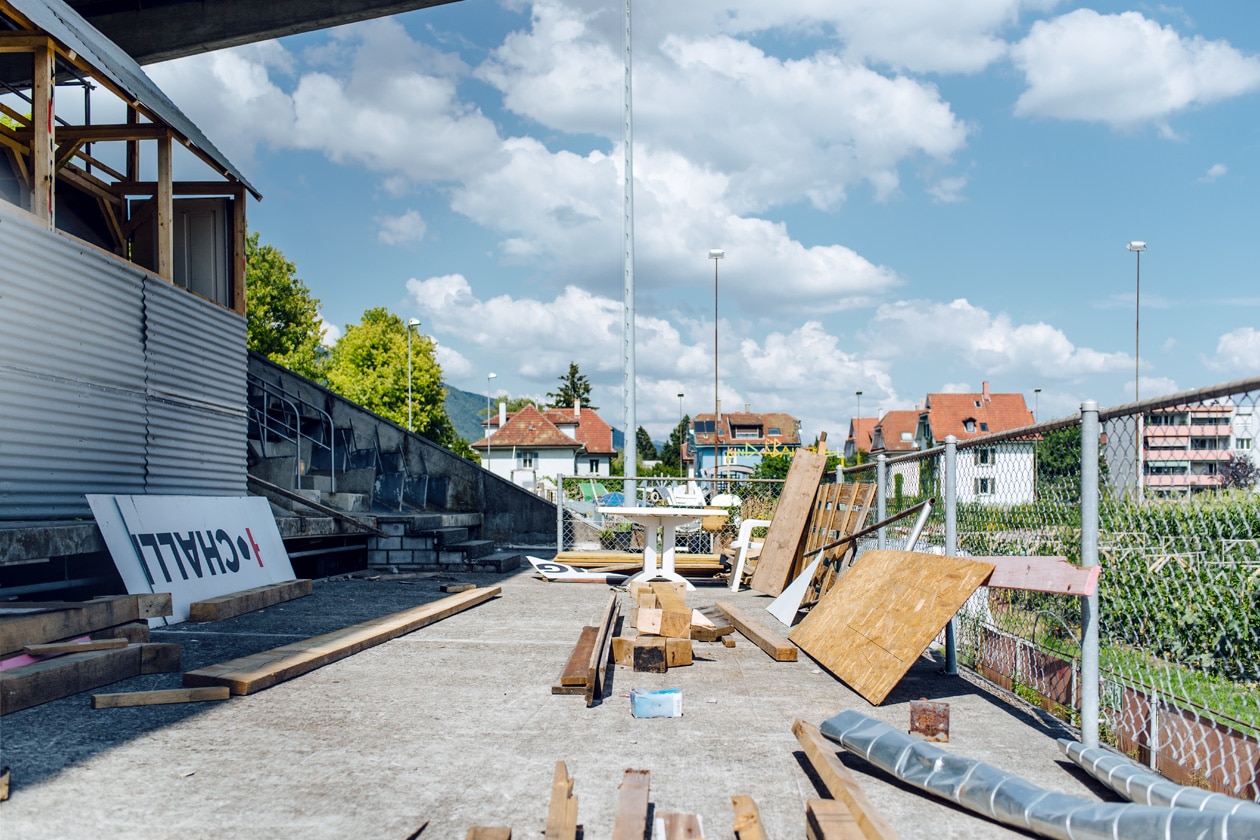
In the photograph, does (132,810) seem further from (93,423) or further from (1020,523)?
(93,423)

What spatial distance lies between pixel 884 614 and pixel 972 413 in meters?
77.3

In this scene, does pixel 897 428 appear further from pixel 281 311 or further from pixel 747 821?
pixel 747 821

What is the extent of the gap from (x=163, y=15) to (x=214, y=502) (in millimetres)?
9994

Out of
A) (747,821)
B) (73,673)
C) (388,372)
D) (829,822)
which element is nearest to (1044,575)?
(829,822)

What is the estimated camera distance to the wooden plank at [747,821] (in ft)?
10.6

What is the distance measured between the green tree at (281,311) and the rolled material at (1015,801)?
40.5m

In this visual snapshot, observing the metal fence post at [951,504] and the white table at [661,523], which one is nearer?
the metal fence post at [951,504]

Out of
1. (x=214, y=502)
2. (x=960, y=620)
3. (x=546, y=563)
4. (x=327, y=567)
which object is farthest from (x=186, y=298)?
(x=960, y=620)

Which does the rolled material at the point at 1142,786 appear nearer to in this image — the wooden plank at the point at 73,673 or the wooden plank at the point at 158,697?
the wooden plank at the point at 158,697

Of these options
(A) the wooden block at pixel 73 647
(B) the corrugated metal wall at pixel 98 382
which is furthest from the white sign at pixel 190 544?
(A) the wooden block at pixel 73 647

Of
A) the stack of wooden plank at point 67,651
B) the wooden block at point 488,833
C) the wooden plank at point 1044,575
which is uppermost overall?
the wooden plank at point 1044,575

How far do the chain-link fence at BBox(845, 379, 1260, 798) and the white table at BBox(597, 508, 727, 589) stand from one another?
529 centimetres

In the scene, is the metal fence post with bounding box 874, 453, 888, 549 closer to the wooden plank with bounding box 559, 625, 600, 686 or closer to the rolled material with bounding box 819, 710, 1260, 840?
the wooden plank with bounding box 559, 625, 600, 686

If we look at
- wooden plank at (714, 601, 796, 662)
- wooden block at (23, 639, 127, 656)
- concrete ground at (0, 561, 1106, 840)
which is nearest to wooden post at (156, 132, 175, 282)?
concrete ground at (0, 561, 1106, 840)
